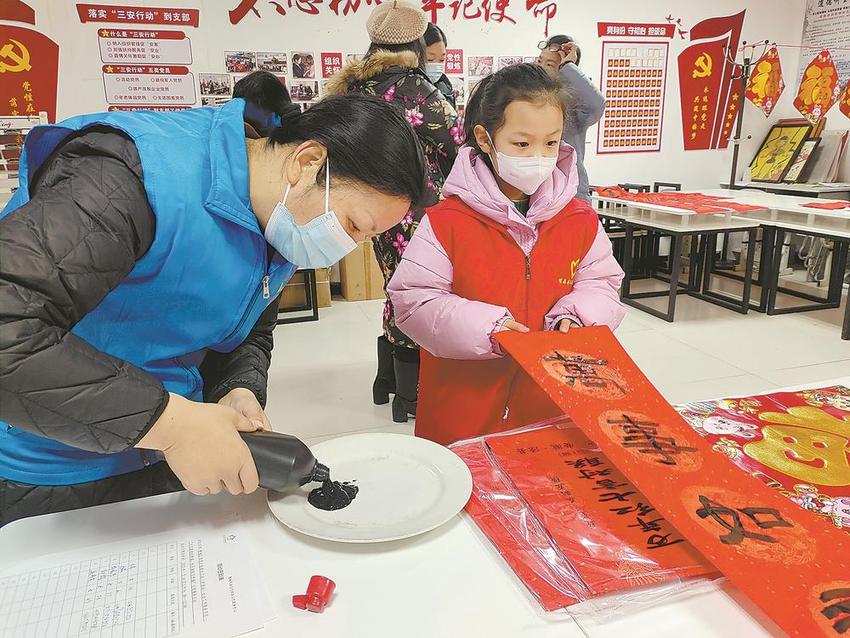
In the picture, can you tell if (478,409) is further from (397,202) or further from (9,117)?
(9,117)

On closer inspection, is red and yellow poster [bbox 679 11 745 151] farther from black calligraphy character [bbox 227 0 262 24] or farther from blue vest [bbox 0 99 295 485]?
blue vest [bbox 0 99 295 485]

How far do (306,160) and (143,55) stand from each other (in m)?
3.77

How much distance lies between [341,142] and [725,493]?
0.69 metres

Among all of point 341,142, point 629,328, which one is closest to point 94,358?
point 341,142

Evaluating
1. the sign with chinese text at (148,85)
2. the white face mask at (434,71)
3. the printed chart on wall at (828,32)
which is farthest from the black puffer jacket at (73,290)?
the printed chart on wall at (828,32)

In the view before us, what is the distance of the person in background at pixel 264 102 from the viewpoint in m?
0.94

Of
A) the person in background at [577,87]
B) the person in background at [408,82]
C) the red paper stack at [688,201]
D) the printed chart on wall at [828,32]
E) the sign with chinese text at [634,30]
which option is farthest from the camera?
the printed chart on wall at [828,32]

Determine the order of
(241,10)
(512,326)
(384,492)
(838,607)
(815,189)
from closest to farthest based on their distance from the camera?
(838,607), (384,492), (512,326), (241,10), (815,189)

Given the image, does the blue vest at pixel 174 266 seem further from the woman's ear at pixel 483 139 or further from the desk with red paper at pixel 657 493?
the woman's ear at pixel 483 139

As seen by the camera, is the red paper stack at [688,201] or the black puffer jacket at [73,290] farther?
the red paper stack at [688,201]

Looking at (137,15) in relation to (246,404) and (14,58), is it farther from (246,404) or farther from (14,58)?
(246,404)

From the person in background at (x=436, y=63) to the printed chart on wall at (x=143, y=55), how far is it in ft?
6.86

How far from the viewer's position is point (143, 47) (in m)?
3.92

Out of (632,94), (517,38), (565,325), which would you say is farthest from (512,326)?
(632,94)
